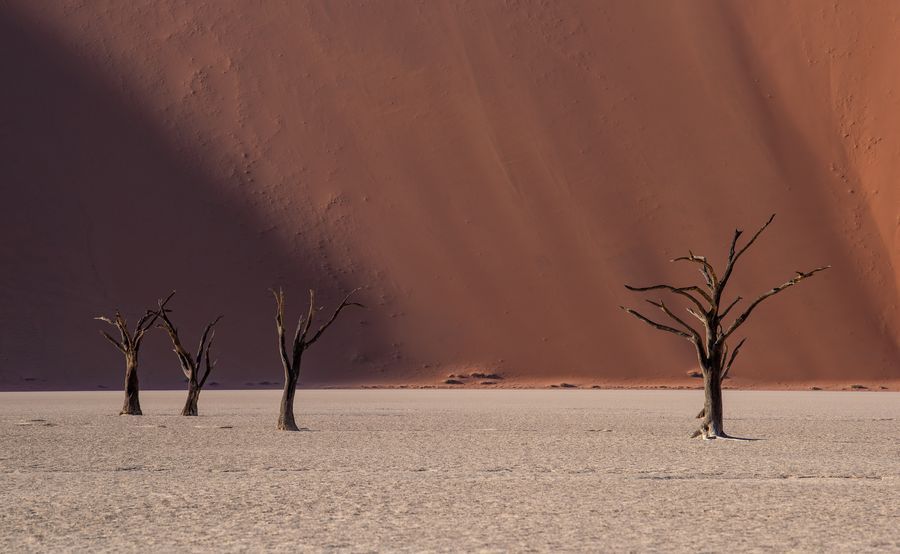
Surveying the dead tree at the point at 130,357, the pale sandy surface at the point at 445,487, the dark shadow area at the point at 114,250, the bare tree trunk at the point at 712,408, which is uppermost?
the dark shadow area at the point at 114,250

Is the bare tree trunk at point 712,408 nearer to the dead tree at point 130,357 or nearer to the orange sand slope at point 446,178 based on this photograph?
the dead tree at point 130,357

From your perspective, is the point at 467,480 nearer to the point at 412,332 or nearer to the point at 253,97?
the point at 412,332

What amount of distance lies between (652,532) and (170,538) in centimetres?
332

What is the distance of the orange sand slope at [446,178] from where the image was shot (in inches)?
2317

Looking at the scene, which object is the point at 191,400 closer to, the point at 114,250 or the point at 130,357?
the point at 130,357

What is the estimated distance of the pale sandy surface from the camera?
878 centimetres

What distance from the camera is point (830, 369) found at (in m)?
58.0

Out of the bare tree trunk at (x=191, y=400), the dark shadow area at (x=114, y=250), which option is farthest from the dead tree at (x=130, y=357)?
the dark shadow area at (x=114, y=250)

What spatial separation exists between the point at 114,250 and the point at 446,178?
53.4 ft

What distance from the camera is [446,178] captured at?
208 ft

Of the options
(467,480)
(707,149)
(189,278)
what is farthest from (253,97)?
(467,480)

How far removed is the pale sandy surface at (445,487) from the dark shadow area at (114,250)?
33749 mm

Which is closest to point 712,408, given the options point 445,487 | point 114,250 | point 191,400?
point 445,487

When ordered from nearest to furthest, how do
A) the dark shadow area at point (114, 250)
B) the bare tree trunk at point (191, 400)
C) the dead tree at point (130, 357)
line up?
the dead tree at point (130, 357) → the bare tree trunk at point (191, 400) → the dark shadow area at point (114, 250)
